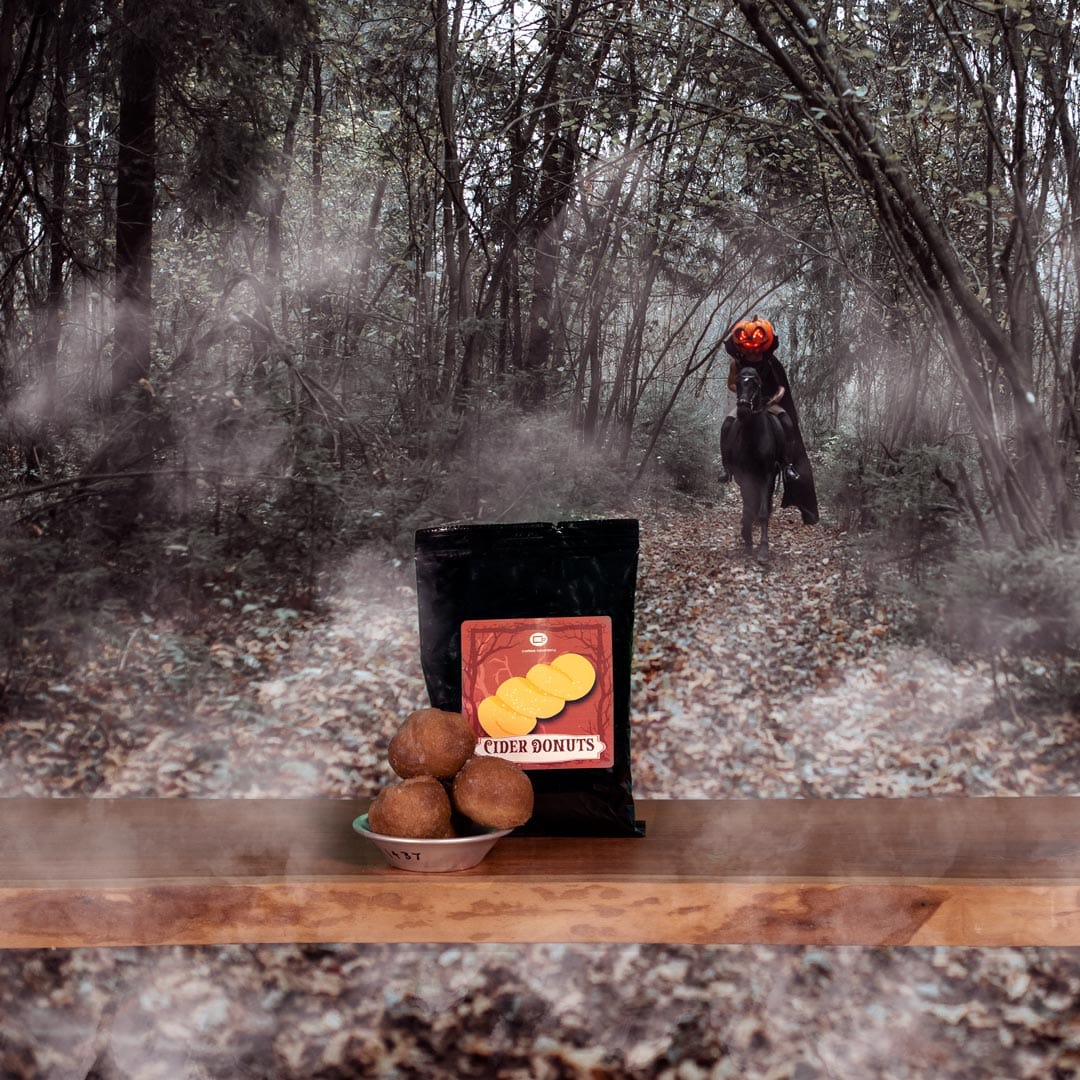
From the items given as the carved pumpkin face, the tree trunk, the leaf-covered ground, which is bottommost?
the leaf-covered ground

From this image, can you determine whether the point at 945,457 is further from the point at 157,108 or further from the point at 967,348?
the point at 157,108

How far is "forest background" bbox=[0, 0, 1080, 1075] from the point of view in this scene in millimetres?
1847

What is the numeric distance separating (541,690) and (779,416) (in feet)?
3.27

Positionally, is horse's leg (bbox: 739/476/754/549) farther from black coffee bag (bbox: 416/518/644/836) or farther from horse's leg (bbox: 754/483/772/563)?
black coffee bag (bbox: 416/518/644/836)

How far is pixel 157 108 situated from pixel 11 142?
0.29 metres

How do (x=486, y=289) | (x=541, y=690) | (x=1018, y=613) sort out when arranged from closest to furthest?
(x=541, y=690), (x=1018, y=613), (x=486, y=289)

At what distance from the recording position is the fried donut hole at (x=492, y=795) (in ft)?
3.16

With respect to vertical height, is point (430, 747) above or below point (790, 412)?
below

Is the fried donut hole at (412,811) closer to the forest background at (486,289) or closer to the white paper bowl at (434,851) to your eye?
the white paper bowl at (434,851)

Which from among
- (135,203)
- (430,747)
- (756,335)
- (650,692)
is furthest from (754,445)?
(135,203)

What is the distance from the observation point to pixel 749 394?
1.89 meters

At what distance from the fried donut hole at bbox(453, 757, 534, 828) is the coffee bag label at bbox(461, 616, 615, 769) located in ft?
0.36

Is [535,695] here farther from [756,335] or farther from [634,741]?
[756,335]

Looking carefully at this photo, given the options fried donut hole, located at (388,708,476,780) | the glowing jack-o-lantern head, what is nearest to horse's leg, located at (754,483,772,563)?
the glowing jack-o-lantern head
